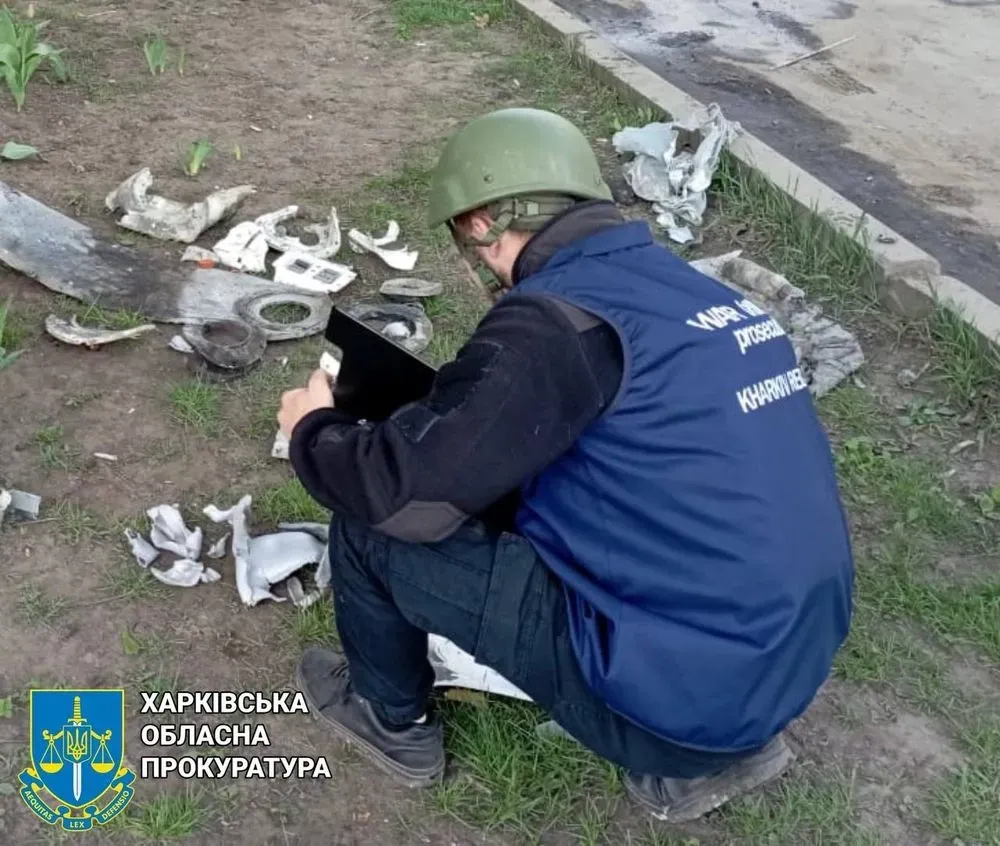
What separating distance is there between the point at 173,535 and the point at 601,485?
155cm

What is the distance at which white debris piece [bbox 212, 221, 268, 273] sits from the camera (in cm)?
445

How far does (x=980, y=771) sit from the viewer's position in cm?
272

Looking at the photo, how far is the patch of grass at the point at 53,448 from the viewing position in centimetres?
339

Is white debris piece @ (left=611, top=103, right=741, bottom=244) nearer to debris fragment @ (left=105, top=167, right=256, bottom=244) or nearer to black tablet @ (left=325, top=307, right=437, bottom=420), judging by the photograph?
debris fragment @ (left=105, top=167, right=256, bottom=244)

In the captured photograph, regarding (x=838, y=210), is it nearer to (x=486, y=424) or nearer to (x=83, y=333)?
(x=83, y=333)

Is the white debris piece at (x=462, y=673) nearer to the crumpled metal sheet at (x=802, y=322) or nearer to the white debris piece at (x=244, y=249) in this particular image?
the crumpled metal sheet at (x=802, y=322)

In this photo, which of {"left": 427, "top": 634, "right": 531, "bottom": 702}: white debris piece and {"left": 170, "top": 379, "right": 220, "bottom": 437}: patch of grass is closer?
{"left": 427, "top": 634, "right": 531, "bottom": 702}: white debris piece

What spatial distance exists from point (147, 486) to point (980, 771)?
2.29 m

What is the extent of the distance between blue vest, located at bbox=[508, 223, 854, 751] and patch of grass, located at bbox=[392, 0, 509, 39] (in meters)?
5.33

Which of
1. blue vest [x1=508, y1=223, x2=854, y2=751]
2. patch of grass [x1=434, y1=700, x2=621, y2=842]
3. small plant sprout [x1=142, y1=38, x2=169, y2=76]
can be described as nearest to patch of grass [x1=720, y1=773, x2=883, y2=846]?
patch of grass [x1=434, y1=700, x2=621, y2=842]

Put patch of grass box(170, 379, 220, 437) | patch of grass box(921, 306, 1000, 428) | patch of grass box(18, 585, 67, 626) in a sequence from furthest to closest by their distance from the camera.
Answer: patch of grass box(921, 306, 1000, 428)
patch of grass box(170, 379, 220, 437)
patch of grass box(18, 585, 67, 626)

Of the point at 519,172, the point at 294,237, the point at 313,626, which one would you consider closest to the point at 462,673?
the point at 313,626

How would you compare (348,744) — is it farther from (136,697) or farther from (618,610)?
(618,610)

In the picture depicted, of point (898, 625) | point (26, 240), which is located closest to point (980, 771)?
point (898, 625)
